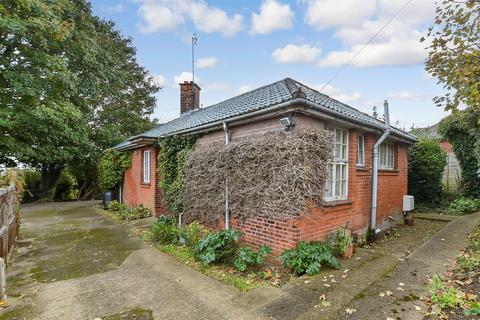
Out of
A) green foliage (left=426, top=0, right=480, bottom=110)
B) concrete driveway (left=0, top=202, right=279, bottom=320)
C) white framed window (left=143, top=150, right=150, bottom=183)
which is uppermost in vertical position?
green foliage (left=426, top=0, right=480, bottom=110)

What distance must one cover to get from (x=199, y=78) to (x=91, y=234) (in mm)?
10654

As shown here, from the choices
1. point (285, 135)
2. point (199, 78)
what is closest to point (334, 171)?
point (285, 135)

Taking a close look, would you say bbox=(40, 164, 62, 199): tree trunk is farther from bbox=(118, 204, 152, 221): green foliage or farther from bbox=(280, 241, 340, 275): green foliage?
bbox=(280, 241, 340, 275): green foliage

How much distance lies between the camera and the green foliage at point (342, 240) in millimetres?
6002

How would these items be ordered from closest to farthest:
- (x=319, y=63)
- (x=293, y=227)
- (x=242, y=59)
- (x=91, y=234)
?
1. (x=293, y=227)
2. (x=91, y=234)
3. (x=319, y=63)
4. (x=242, y=59)

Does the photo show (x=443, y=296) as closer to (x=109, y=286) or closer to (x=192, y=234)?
(x=109, y=286)

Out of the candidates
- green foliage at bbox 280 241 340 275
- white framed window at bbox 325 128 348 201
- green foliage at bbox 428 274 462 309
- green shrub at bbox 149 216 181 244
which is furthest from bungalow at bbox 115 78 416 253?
green foliage at bbox 428 274 462 309

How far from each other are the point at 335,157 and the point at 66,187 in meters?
21.2

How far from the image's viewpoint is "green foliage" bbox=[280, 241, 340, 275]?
508 centimetres

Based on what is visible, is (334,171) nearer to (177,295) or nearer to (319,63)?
(177,295)

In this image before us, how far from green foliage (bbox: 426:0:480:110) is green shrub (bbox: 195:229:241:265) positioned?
521cm

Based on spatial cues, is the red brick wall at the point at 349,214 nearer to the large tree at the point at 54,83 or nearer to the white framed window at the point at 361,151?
the white framed window at the point at 361,151

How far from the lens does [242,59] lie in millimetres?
12508

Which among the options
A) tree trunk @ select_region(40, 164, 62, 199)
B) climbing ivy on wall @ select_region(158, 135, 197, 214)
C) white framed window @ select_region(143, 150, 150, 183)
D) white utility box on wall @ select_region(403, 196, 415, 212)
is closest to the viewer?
climbing ivy on wall @ select_region(158, 135, 197, 214)
